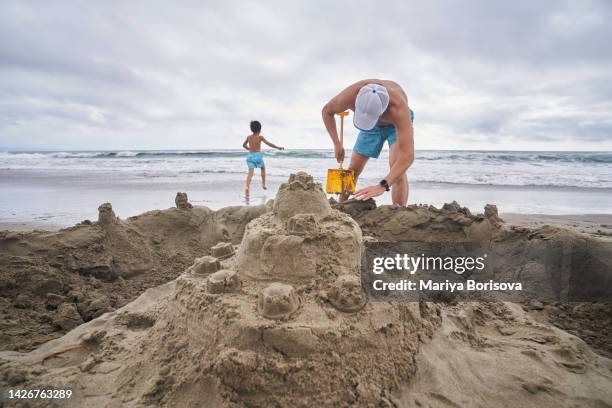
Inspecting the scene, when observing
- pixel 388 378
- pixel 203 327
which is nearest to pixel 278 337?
pixel 203 327

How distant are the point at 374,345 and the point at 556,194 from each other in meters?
8.17

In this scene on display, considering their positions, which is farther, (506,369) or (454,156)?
(454,156)

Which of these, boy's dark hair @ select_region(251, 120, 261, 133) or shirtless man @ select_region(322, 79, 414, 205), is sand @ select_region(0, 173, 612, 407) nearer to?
shirtless man @ select_region(322, 79, 414, 205)

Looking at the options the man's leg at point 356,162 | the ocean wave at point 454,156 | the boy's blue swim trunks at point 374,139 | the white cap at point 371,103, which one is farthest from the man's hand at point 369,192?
the ocean wave at point 454,156

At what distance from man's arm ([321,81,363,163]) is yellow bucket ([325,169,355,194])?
146 mm

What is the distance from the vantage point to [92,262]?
2.75 metres

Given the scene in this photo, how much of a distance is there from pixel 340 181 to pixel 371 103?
0.98 metres

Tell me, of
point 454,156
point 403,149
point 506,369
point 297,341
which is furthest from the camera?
point 454,156

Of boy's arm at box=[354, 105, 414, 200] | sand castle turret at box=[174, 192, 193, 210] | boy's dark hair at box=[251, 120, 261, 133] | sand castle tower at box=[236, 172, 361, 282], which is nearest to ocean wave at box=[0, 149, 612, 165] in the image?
boy's dark hair at box=[251, 120, 261, 133]

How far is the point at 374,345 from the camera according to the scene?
1.41 meters

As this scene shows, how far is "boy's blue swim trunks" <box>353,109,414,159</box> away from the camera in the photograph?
3692 mm

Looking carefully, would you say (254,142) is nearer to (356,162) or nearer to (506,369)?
(356,162)

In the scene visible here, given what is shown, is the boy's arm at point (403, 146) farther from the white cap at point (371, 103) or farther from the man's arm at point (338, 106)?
the man's arm at point (338, 106)

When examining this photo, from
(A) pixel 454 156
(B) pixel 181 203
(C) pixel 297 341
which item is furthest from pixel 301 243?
(A) pixel 454 156
